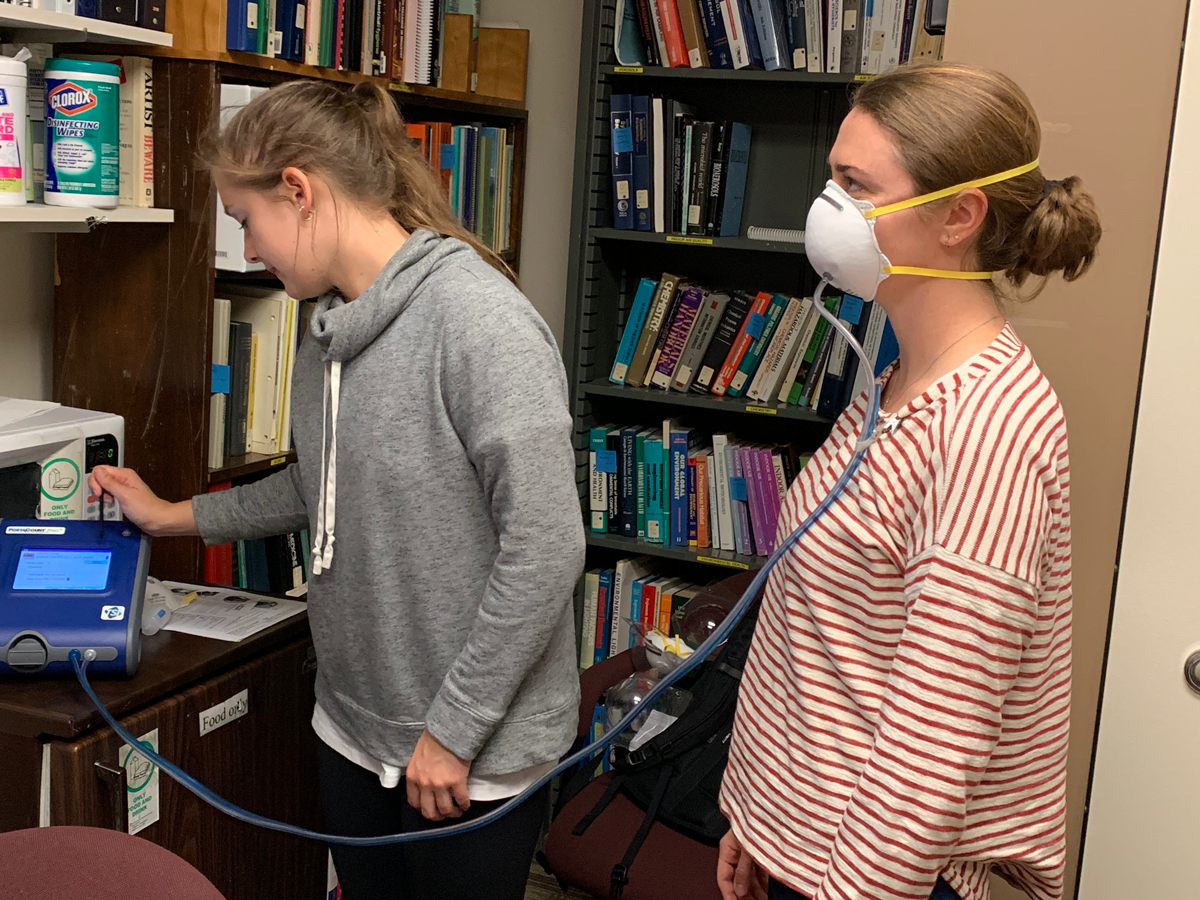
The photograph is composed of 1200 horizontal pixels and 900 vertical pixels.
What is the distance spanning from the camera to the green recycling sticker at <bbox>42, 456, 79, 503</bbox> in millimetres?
1512

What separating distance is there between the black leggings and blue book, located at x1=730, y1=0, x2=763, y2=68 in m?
1.76

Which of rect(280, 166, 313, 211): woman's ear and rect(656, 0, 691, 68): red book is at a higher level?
rect(656, 0, 691, 68): red book

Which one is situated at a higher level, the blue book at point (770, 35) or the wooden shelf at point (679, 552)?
the blue book at point (770, 35)

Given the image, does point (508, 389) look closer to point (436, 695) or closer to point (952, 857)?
point (436, 695)

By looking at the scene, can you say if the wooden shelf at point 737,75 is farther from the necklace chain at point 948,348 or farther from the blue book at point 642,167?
the necklace chain at point 948,348

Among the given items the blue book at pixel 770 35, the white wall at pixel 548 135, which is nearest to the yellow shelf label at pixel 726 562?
the white wall at pixel 548 135

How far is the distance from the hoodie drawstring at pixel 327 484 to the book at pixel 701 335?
4.75ft

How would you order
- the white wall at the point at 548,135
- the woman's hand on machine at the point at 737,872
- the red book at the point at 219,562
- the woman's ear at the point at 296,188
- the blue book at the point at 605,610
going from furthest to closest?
1. the white wall at the point at 548,135
2. the blue book at the point at 605,610
3. the red book at the point at 219,562
4. the woman's ear at the point at 296,188
5. the woman's hand on machine at the point at 737,872

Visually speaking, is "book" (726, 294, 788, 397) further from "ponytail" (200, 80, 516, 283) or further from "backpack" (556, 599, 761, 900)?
"ponytail" (200, 80, 516, 283)

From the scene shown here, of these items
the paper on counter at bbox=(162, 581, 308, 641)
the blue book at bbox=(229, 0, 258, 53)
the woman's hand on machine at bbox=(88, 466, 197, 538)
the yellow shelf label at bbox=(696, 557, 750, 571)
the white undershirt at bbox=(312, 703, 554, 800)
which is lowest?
the yellow shelf label at bbox=(696, 557, 750, 571)

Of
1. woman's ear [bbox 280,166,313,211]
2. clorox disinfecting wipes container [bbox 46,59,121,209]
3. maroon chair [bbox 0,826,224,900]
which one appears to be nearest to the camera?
maroon chair [bbox 0,826,224,900]

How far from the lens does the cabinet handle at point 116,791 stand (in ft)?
4.27

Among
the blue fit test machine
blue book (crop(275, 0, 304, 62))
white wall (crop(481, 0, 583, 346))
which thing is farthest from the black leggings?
white wall (crop(481, 0, 583, 346))

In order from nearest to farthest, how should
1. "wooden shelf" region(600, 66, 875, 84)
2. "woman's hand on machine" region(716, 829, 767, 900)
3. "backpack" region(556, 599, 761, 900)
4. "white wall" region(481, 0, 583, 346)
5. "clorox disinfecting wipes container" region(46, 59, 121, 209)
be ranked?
"woman's hand on machine" region(716, 829, 767, 900)
"clorox disinfecting wipes container" region(46, 59, 121, 209)
"backpack" region(556, 599, 761, 900)
"wooden shelf" region(600, 66, 875, 84)
"white wall" region(481, 0, 583, 346)
